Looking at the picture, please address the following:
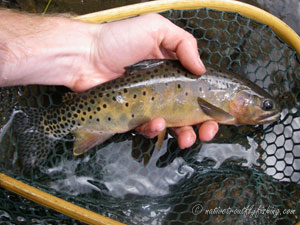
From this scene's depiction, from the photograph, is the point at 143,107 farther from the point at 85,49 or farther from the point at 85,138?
the point at 85,49

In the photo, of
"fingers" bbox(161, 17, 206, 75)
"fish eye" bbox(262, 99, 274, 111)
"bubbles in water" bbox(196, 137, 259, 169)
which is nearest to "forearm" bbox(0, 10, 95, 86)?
"fingers" bbox(161, 17, 206, 75)

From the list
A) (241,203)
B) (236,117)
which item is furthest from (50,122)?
(241,203)

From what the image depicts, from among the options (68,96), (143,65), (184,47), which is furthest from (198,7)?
(68,96)

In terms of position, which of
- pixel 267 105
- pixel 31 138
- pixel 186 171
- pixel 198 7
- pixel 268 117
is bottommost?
pixel 186 171

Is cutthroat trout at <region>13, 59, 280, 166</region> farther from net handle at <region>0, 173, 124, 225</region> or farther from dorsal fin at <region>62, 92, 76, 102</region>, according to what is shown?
net handle at <region>0, 173, 124, 225</region>

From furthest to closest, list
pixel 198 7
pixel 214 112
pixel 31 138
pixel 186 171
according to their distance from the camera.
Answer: pixel 186 171 < pixel 198 7 < pixel 31 138 < pixel 214 112

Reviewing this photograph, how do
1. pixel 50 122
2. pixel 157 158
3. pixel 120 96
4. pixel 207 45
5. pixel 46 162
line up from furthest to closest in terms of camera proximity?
pixel 207 45 → pixel 157 158 → pixel 46 162 → pixel 50 122 → pixel 120 96

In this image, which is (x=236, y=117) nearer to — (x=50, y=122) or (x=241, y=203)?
(x=241, y=203)
